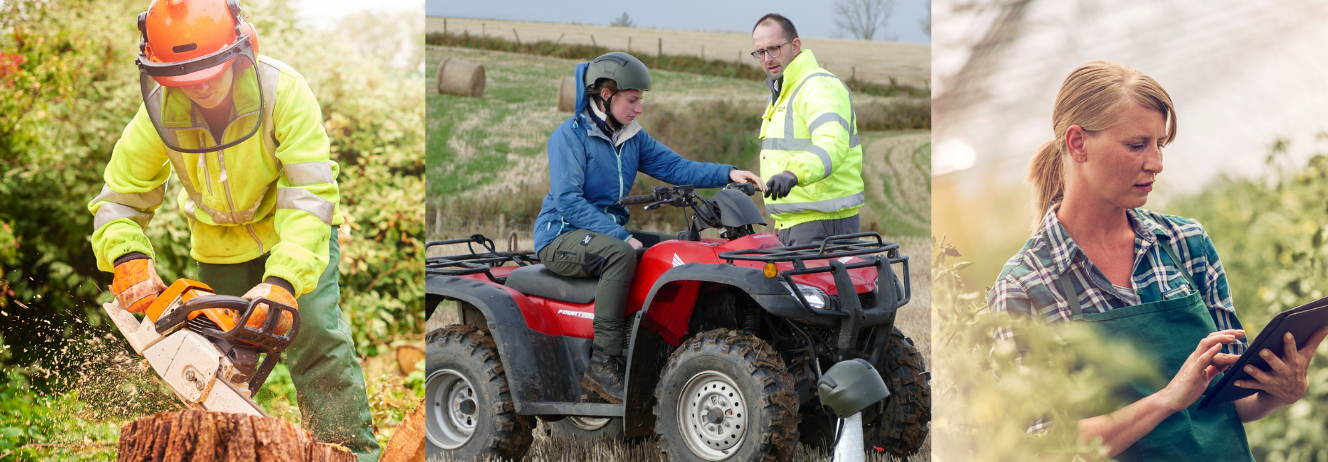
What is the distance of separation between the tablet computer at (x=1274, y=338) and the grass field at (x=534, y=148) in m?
3.19

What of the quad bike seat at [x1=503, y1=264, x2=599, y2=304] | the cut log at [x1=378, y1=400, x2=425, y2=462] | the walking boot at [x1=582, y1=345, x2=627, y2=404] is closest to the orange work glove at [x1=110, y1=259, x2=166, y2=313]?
the cut log at [x1=378, y1=400, x2=425, y2=462]

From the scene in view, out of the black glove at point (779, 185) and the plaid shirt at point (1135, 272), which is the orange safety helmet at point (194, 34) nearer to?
the black glove at point (779, 185)

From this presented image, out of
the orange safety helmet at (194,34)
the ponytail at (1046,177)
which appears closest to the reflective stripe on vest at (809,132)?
the ponytail at (1046,177)

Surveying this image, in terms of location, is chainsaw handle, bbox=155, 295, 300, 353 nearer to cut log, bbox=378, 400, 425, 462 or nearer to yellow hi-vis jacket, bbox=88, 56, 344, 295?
yellow hi-vis jacket, bbox=88, 56, 344, 295

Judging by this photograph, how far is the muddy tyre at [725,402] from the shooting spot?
11.4 feet

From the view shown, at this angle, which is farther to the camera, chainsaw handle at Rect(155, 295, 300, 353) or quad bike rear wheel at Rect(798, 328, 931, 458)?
quad bike rear wheel at Rect(798, 328, 931, 458)

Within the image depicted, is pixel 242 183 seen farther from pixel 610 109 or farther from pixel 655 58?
pixel 655 58

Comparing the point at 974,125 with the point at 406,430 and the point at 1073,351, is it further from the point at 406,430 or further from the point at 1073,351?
the point at 406,430

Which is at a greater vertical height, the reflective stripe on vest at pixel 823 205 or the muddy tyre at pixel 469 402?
the reflective stripe on vest at pixel 823 205

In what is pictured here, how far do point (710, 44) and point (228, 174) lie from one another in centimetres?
327

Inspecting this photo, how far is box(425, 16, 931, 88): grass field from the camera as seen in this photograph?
5.82 m

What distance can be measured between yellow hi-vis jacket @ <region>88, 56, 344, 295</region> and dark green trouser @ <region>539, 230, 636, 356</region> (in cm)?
89

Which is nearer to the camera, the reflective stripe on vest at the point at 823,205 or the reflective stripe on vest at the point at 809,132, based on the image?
the reflective stripe on vest at the point at 809,132

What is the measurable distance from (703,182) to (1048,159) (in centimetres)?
143
